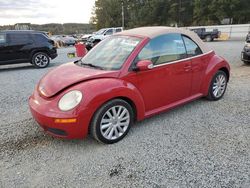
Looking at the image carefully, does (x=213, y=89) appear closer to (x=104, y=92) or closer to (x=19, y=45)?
(x=104, y=92)

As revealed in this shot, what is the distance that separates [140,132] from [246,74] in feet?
17.9

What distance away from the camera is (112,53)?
398cm

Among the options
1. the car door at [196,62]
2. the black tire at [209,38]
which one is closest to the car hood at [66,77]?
the car door at [196,62]

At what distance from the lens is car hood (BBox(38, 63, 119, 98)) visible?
11.1 ft

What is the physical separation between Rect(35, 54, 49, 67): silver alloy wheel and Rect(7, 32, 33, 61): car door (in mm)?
411

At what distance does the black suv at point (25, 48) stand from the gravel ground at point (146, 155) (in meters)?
5.94

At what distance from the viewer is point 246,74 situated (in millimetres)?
7695

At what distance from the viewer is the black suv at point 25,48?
31.6ft

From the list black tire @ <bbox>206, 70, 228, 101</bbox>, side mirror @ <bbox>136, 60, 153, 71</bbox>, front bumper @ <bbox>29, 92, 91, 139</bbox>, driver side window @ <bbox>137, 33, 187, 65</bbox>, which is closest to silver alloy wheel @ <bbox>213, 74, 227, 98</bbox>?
black tire @ <bbox>206, 70, 228, 101</bbox>

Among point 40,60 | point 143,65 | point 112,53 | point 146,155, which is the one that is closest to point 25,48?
point 40,60

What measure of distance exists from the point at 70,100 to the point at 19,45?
309 inches

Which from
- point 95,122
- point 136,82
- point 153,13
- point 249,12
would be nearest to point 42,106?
point 95,122

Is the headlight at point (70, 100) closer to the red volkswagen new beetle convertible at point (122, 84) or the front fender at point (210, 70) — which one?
the red volkswagen new beetle convertible at point (122, 84)

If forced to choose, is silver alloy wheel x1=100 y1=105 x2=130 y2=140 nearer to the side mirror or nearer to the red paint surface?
the red paint surface
